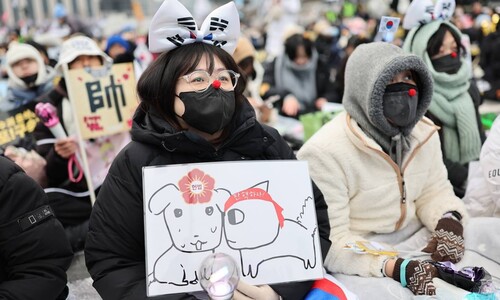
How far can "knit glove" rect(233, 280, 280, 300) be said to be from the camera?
1743mm

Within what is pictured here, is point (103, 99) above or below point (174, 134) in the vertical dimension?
below

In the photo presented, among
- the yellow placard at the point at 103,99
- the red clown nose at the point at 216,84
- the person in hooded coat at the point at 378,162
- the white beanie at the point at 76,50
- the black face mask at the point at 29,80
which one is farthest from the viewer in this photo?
the black face mask at the point at 29,80

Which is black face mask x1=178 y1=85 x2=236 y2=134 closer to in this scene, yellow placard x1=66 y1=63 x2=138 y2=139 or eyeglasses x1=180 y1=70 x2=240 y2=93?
eyeglasses x1=180 y1=70 x2=240 y2=93

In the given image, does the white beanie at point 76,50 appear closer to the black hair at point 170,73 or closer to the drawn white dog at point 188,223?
the black hair at point 170,73

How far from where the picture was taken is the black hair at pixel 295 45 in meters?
6.07

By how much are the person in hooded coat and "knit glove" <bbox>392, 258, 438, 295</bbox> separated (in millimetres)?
38

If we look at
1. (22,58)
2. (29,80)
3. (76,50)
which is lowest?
(29,80)

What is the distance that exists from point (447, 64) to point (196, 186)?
244 cm

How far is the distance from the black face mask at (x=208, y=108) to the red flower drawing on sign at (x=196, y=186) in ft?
0.72

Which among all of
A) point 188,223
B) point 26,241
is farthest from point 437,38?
point 26,241

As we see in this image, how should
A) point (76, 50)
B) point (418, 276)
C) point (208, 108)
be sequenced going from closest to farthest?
point (208, 108) → point (418, 276) → point (76, 50)

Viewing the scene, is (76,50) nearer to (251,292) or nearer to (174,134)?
(174,134)

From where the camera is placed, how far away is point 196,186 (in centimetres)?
179

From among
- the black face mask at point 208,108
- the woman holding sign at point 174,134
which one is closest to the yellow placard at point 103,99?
the woman holding sign at point 174,134
